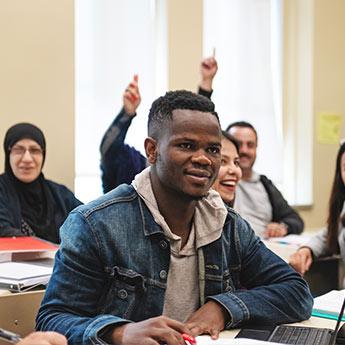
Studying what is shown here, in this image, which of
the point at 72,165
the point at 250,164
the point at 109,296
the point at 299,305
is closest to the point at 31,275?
the point at 109,296

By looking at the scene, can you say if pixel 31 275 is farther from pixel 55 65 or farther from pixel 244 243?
pixel 55 65

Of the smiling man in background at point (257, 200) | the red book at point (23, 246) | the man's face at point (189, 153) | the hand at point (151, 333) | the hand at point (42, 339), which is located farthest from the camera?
the smiling man in background at point (257, 200)

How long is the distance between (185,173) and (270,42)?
3329mm

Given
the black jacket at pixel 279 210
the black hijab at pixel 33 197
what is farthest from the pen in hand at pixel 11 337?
the black jacket at pixel 279 210

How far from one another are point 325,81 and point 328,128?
36 centimetres

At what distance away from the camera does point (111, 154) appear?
10.5 ft

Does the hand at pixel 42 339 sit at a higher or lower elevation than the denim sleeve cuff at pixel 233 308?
higher

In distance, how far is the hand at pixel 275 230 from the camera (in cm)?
351

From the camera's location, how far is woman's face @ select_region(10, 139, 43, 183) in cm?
303

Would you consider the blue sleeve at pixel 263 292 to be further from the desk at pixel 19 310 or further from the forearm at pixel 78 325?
the desk at pixel 19 310

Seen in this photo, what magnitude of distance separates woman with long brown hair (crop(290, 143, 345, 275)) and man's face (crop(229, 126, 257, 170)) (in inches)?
29.9

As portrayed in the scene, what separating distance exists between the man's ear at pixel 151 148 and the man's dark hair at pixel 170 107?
13 mm

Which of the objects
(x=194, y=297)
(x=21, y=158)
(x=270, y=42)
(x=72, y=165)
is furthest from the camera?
(x=270, y=42)

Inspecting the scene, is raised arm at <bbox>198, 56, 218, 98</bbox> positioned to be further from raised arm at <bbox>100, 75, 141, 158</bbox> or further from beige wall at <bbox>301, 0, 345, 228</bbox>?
beige wall at <bbox>301, 0, 345, 228</bbox>
